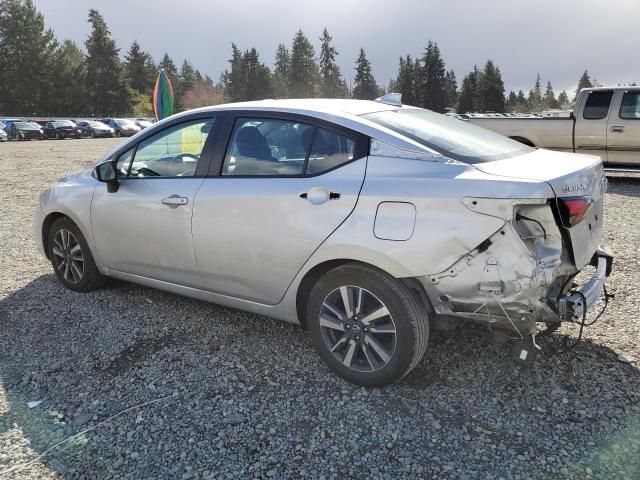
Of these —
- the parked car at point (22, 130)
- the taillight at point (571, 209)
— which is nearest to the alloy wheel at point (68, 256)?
the taillight at point (571, 209)

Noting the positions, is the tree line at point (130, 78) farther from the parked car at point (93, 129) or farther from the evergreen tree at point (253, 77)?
the parked car at point (93, 129)

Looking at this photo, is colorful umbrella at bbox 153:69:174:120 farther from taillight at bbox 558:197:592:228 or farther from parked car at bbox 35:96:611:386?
taillight at bbox 558:197:592:228

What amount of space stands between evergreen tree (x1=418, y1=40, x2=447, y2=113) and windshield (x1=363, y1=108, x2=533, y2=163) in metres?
77.5

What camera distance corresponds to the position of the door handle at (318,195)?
295 centimetres

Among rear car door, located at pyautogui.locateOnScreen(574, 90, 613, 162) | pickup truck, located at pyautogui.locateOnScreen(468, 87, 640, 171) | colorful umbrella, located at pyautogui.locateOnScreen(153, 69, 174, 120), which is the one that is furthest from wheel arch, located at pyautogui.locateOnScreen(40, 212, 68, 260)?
rear car door, located at pyautogui.locateOnScreen(574, 90, 613, 162)

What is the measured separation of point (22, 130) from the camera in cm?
3644

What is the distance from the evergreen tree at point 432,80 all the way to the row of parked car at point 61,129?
4541 cm

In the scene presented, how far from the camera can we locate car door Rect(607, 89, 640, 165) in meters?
9.86

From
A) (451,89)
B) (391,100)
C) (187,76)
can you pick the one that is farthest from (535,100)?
(391,100)

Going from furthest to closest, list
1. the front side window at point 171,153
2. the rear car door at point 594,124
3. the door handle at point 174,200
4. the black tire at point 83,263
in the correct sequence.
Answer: the rear car door at point 594,124 → the black tire at point 83,263 → the front side window at point 171,153 → the door handle at point 174,200

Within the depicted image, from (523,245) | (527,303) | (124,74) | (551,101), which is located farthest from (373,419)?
(551,101)

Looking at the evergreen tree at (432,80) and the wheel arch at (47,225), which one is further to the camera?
the evergreen tree at (432,80)

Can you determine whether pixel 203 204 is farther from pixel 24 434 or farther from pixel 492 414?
pixel 492 414

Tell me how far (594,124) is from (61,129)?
3939 centimetres
